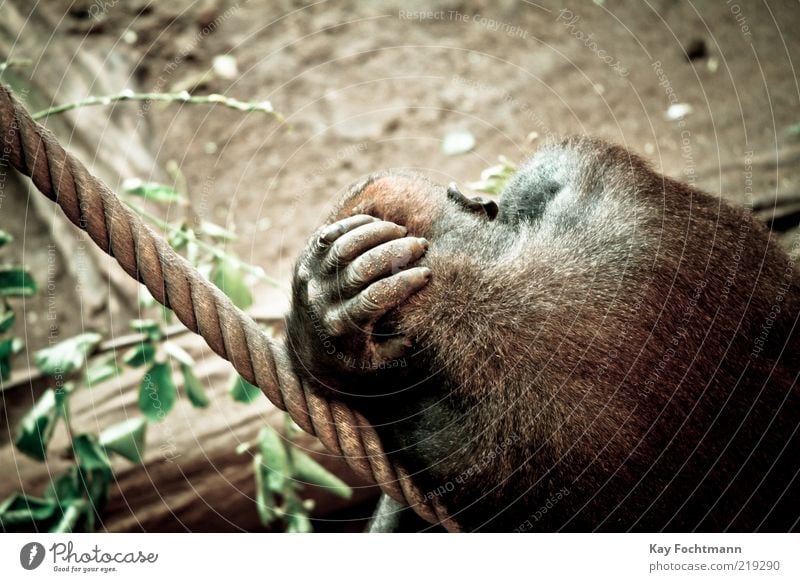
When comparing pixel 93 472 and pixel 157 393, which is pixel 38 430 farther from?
pixel 157 393

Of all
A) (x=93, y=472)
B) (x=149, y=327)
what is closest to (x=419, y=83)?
(x=149, y=327)

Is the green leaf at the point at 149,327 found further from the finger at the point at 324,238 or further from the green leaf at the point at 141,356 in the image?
the finger at the point at 324,238

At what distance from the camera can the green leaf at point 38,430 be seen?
1585mm

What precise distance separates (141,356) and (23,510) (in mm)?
407

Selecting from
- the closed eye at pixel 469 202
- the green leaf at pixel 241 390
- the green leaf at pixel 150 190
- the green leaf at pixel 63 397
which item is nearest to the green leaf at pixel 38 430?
the green leaf at pixel 63 397

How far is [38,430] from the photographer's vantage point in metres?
1.59

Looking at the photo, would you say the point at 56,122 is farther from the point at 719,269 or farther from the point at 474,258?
the point at 719,269

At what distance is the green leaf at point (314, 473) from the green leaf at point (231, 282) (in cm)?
36

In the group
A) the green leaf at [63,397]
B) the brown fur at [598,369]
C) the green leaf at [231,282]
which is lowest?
the brown fur at [598,369]

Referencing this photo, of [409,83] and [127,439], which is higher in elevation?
[409,83]

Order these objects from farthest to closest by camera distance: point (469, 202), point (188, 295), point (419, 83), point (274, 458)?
point (419, 83)
point (274, 458)
point (469, 202)
point (188, 295)

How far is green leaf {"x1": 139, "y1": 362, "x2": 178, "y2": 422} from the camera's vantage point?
5.10ft

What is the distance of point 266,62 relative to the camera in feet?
8.82

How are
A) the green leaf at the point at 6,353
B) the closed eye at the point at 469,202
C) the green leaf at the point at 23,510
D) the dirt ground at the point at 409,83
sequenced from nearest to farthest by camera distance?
the closed eye at the point at 469,202, the green leaf at the point at 23,510, the green leaf at the point at 6,353, the dirt ground at the point at 409,83
